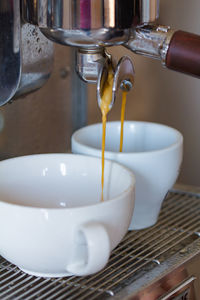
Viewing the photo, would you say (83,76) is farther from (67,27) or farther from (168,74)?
(168,74)

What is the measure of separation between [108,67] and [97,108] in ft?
0.81

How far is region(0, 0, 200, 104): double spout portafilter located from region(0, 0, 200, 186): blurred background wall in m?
0.11

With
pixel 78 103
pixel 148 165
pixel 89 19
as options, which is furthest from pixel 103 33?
pixel 78 103

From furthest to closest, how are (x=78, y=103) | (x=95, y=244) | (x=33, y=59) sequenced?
1. (x=78, y=103)
2. (x=33, y=59)
3. (x=95, y=244)

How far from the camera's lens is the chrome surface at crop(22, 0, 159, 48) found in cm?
44

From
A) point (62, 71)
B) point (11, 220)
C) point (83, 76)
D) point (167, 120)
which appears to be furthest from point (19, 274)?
point (167, 120)

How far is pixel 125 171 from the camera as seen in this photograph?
0.50 metres

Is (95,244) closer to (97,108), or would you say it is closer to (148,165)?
(148,165)

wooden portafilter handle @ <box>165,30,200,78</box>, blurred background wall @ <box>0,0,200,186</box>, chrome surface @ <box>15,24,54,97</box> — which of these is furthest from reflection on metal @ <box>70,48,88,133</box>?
wooden portafilter handle @ <box>165,30,200,78</box>

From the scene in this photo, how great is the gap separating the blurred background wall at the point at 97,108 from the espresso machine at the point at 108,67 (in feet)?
0.25

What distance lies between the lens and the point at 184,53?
47 cm

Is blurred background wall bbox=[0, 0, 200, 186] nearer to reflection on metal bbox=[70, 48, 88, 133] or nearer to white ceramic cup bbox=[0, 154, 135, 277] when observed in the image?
reflection on metal bbox=[70, 48, 88, 133]

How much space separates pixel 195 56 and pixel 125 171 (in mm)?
114

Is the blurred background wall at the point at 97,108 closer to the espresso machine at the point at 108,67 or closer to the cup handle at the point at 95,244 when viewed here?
the espresso machine at the point at 108,67
